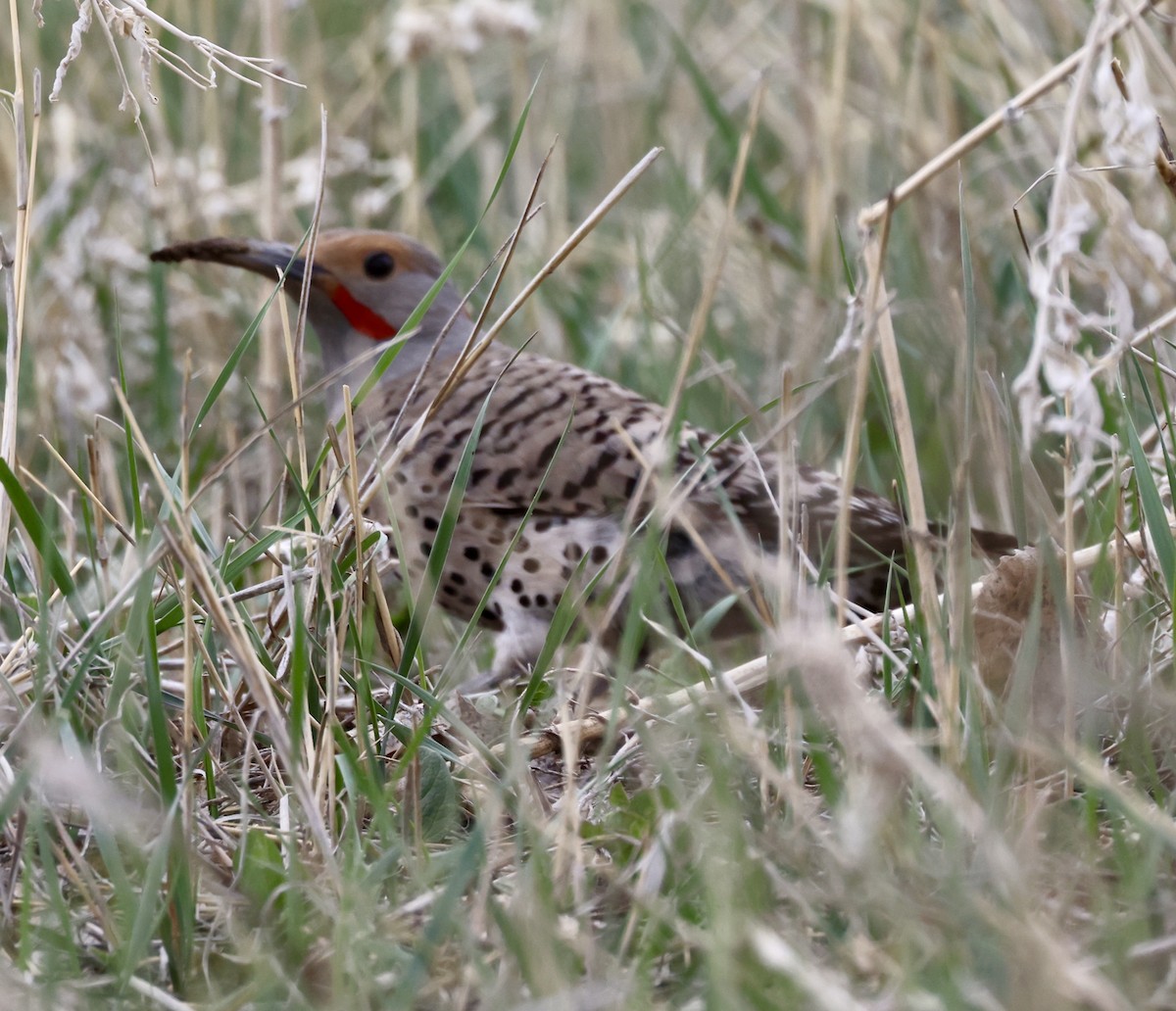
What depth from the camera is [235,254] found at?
3309mm

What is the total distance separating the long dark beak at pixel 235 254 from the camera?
3240 millimetres

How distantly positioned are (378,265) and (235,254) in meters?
0.40

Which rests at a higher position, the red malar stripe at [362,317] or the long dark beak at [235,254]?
the long dark beak at [235,254]

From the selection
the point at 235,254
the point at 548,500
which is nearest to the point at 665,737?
the point at 548,500

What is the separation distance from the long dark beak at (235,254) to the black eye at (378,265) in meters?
0.28

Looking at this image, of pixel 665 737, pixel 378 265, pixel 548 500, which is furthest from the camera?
pixel 378 265

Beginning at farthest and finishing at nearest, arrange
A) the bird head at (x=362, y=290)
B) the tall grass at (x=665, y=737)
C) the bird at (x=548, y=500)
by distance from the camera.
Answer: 1. the bird head at (x=362, y=290)
2. the bird at (x=548, y=500)
3. the tall grass at (x=665, y=737)

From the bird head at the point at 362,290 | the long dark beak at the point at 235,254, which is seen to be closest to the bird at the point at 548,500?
the long dark beak at the point at 235,254

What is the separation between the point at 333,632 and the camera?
1.89 m

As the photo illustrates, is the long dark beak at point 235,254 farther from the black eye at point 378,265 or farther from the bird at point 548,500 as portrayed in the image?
the black eye at point 378,265

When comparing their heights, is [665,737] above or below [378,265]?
below

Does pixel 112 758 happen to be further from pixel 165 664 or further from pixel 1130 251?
pixel 1130 251

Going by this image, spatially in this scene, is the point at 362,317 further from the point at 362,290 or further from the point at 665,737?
the point at 665,737

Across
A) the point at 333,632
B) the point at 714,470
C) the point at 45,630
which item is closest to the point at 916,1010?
the point at 333,632
